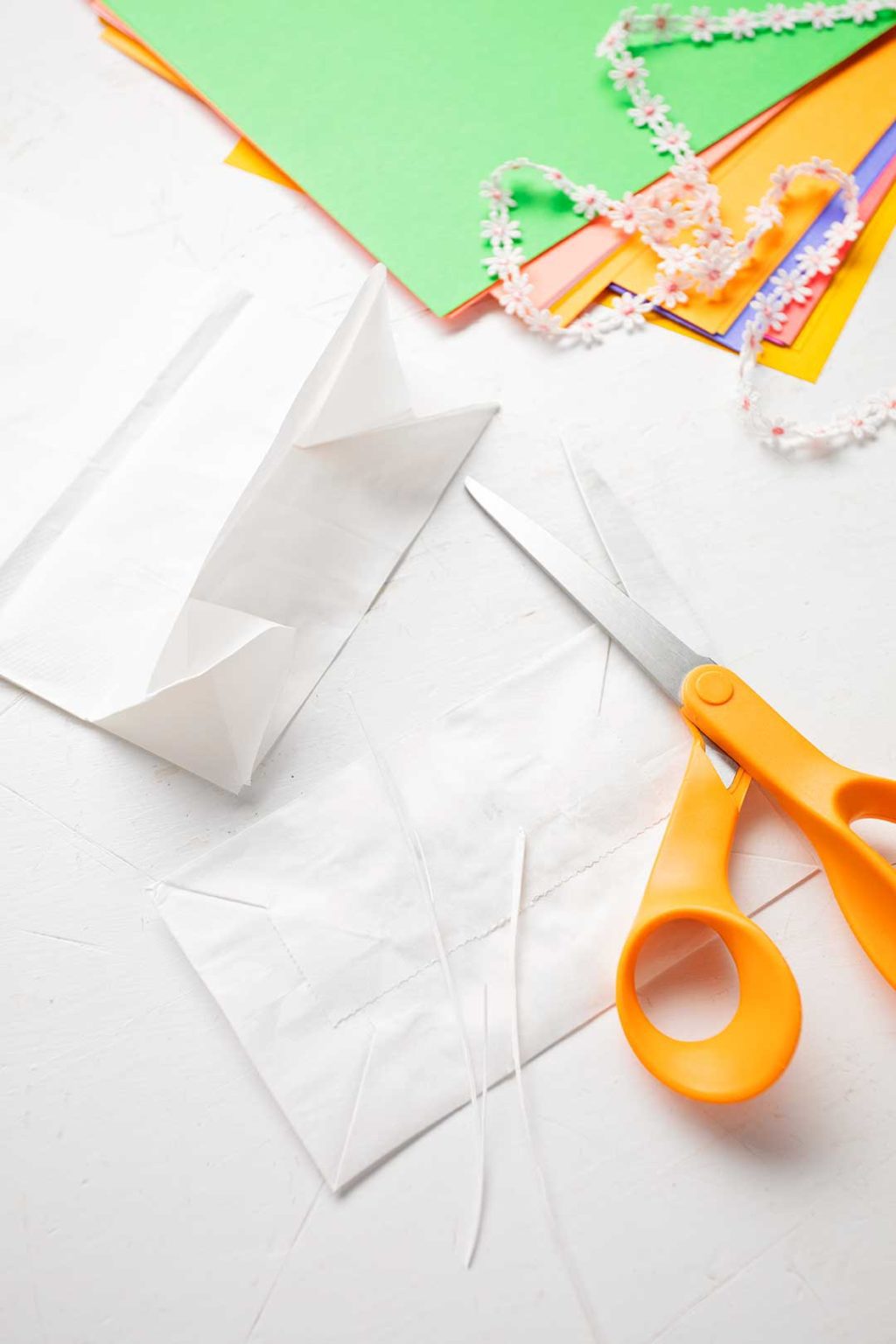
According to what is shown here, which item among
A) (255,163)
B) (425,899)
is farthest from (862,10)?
(425,899)

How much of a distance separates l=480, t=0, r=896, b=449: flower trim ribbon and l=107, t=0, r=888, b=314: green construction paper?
0.4 inches

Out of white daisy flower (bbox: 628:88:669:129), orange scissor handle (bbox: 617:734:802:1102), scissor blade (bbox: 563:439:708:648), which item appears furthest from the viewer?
white daisy flower (bbox: 628:88:669:129)

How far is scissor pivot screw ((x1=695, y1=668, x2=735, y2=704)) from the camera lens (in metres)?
0.52

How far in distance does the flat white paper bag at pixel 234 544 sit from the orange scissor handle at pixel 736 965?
0.69ft

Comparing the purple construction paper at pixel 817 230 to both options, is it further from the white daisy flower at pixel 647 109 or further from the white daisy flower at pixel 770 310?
the white daisy flower at pixel 647 109

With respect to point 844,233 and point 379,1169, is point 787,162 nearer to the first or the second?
point 844,233

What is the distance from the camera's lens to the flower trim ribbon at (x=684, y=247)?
2.03 feet

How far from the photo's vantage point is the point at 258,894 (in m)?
0.54

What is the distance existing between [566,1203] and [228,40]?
2.38 feet

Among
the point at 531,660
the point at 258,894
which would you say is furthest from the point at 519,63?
the point at 258,894

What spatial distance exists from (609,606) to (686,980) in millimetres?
193

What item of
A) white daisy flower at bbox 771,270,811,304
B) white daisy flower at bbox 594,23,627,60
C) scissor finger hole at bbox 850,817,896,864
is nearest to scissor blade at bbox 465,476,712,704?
scissor finger hole at bbox 850,817,896,864

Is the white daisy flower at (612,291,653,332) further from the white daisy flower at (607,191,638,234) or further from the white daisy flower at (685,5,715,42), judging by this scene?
the white daisy flower at (685,5,715,42)

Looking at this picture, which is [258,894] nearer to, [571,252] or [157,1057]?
[157,1057]
